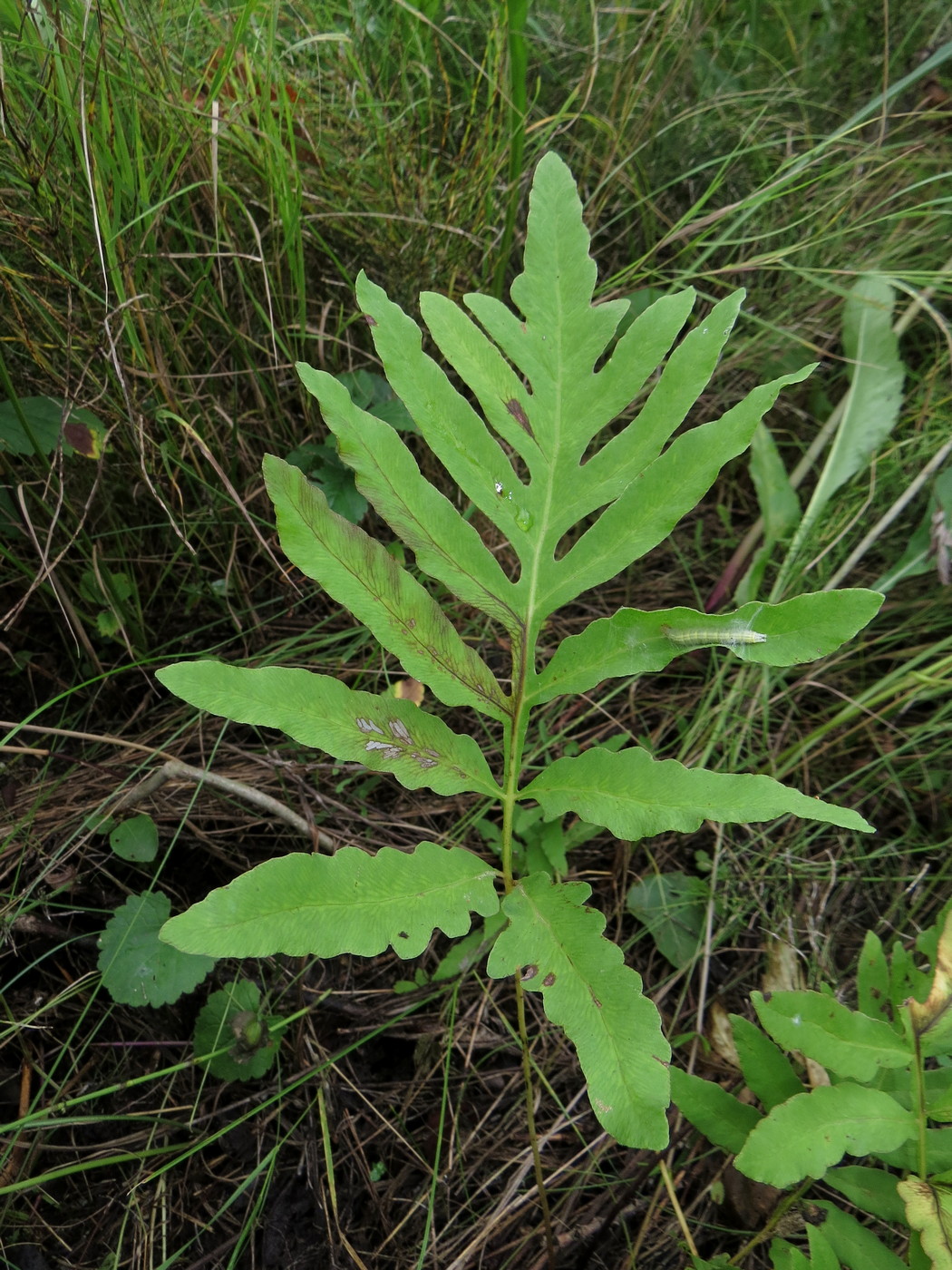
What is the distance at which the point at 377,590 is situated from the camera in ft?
3.72

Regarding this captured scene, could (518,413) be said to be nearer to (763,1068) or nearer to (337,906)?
(337,906)

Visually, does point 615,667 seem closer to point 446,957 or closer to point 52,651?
point 446,957

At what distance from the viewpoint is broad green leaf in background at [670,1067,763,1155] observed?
3.92ft

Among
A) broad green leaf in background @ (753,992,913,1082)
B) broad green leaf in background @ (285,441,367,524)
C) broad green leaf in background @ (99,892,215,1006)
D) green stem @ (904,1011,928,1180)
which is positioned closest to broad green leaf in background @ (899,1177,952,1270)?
green stem @ (904,1011,928,1180)

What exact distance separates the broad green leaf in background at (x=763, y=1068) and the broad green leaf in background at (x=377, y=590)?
602 mm

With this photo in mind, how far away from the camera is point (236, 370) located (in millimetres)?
1827

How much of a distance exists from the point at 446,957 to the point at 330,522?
0.85m

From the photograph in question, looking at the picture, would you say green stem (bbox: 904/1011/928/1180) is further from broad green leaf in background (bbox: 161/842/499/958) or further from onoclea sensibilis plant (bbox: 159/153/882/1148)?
broad green leaf in background (bbox: 161/842/499/958)

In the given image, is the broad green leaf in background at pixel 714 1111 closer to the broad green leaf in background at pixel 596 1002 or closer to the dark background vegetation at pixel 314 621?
the dark background vegetation at pixel 314 621

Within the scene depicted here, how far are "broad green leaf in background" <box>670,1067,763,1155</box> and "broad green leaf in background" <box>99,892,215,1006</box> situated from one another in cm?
79

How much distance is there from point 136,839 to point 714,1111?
1.06 m

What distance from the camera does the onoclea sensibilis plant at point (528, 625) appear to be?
97 cm

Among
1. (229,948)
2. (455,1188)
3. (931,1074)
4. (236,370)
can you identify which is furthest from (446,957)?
(236,370)

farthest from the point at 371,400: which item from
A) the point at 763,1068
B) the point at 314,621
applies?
the point at 763,1068
